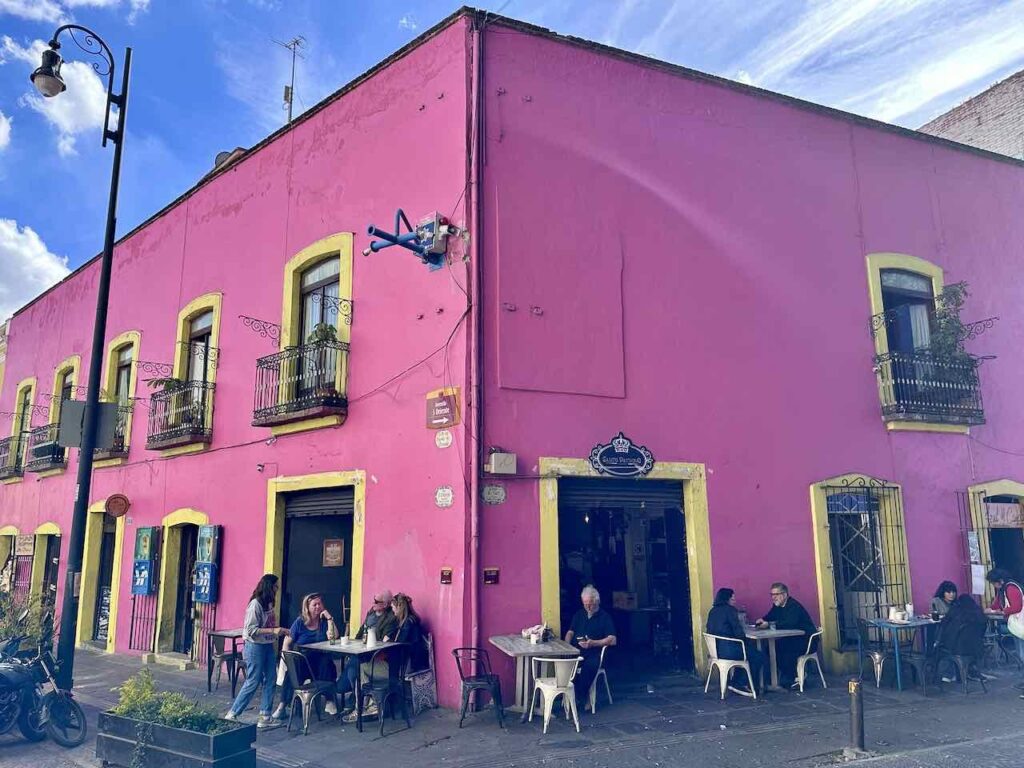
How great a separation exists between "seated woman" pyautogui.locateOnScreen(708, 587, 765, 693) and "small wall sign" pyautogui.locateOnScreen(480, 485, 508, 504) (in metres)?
2.81

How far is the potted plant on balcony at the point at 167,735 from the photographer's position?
5.89 m

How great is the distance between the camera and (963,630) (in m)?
9.55

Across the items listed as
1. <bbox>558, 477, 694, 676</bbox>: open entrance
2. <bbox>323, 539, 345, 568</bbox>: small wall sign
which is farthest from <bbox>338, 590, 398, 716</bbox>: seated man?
<bbox>558, 477, 694, 676</bbox>: open entrance

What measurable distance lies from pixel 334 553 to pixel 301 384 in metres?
2.51

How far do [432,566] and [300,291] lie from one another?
5159 millimetres

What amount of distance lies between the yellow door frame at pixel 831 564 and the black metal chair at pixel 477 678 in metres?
4.71

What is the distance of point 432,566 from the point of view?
29.5 feet

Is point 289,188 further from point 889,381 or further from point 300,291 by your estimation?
point 889,381

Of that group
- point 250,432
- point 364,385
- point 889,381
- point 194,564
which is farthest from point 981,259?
point 194,564

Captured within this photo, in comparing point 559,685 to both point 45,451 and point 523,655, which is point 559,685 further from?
point 45,451

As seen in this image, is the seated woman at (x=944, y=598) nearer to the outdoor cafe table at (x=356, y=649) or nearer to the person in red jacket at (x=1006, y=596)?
the person in red jacket at (x=1006, y=596)

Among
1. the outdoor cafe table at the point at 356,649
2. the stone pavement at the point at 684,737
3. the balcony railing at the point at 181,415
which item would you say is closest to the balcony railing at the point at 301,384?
the balcony railing at the point at 181,415

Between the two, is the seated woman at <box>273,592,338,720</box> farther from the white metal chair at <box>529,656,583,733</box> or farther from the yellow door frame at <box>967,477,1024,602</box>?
the yellow door frame at <box>967,477,1024,602</box>

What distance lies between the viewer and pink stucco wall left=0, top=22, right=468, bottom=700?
9359 millimetres
